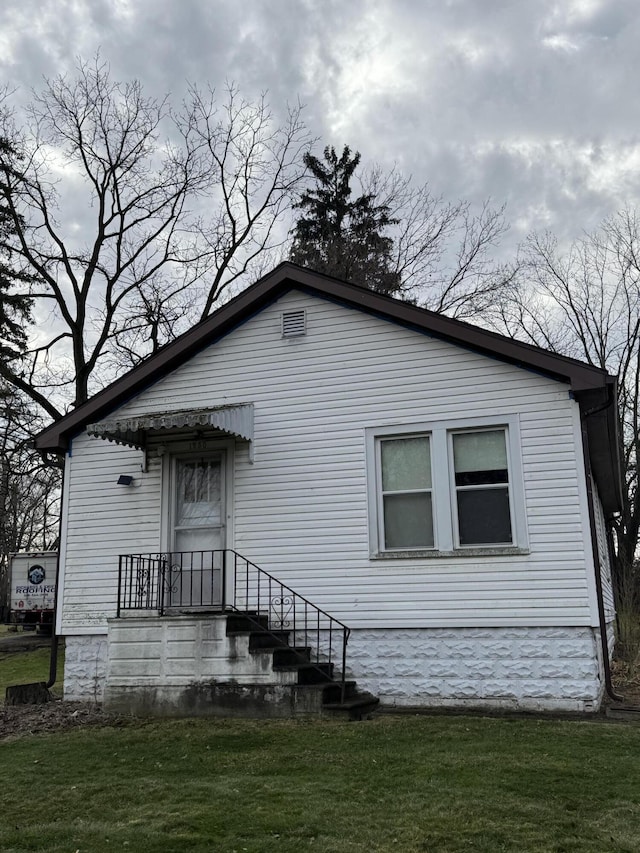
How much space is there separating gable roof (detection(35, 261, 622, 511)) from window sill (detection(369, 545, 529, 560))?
203 centimetres

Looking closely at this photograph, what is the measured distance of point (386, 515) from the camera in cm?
1029

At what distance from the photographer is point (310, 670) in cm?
948

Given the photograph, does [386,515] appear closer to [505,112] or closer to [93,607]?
[93,607]

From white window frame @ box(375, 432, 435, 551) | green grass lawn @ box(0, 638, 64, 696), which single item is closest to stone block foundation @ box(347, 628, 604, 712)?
white window frame @ box(375, 432, 435, 551)

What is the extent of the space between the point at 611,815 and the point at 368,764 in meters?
2.14

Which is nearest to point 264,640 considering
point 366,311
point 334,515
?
point 334,515

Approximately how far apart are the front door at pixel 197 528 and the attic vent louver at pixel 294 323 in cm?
200

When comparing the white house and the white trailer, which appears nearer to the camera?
the white house

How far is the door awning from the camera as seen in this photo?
10.0 meters

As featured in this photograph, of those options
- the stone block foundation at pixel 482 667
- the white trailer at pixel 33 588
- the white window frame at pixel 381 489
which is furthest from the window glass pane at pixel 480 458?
the white trailer at pixel 33 588

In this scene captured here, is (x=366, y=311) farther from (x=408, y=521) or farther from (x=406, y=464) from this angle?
(x=408, y=521)

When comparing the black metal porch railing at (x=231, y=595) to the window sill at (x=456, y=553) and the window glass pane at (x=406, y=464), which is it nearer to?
the window sill at (x=456, y=553)

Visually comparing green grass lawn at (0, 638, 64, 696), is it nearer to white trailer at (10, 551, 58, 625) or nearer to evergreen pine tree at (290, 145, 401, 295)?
white trailer at (10, 551, 58, 625)

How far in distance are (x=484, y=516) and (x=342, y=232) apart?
20.5 metres
